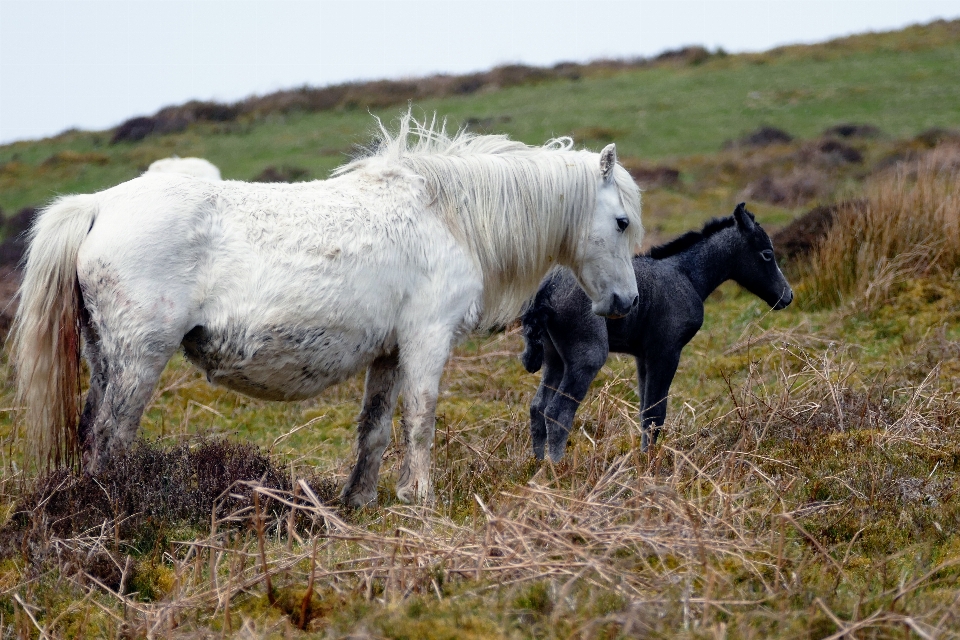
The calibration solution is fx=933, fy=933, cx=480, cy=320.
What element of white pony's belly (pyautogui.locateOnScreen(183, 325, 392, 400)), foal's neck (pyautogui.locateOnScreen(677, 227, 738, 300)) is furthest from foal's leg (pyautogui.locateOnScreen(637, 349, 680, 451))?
white pony's belly (pyautogui.locateOnScreen(183, 325, 392, 400))

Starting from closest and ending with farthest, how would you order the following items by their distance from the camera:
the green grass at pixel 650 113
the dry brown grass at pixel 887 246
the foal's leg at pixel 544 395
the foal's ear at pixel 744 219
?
the foal's leg at pixel 544 395 < the foal's ear at pixel 744 219 < the dry brown grass at pixel 887 246 < the green grass at pixel 650 113

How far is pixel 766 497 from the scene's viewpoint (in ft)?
13.6

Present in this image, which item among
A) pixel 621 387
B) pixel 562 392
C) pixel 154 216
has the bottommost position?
pixel 621 387

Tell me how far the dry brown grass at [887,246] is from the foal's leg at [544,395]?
419cm

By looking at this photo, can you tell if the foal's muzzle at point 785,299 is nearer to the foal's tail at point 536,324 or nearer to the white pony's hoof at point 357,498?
the foal's tail at point 536,324

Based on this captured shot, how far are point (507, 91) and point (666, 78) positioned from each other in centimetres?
469

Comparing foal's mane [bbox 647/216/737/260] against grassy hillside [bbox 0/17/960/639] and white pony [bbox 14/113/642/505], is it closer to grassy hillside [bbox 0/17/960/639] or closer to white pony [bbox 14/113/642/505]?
grassy hillside [bbox 0/17/960/639]

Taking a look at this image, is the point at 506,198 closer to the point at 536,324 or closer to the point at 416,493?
the point at 536,324

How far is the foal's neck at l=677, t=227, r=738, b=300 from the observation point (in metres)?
6.31

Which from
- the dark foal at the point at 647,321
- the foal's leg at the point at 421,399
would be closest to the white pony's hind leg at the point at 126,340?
the foal's leg at the point at 421,399

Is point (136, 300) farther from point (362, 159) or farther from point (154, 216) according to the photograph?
point (362, 159)

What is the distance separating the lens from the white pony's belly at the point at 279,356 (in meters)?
4.33

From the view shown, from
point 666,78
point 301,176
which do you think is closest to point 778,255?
point 301,176

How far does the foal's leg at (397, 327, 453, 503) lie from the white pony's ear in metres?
1.22
